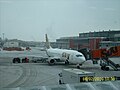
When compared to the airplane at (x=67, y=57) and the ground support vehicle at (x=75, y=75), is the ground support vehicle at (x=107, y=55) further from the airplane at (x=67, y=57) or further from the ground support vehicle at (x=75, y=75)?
the ground support vehicle at (x=75, y=75)

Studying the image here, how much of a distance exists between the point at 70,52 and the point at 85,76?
69.5 ft

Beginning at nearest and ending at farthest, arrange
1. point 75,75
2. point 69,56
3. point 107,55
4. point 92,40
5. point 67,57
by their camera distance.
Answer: point 75,75, point 107,55, point 69,56, point 67,57, point 92,40

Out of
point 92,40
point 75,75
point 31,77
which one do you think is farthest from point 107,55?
point 92,40

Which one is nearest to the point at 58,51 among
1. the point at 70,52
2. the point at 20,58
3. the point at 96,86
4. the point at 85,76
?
the point at 70,52

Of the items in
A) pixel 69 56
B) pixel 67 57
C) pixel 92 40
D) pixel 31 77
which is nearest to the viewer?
pixel 31 77

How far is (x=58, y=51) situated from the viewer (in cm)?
4288

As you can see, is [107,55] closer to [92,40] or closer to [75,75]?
[75,75]

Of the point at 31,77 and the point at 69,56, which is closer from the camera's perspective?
the point at 31,77

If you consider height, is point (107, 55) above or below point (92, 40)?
below

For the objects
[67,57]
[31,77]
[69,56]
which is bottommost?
[31,77]

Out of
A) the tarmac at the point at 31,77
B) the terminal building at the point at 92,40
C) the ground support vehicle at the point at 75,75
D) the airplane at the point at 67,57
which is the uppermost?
the terminal building at the point at 92,40

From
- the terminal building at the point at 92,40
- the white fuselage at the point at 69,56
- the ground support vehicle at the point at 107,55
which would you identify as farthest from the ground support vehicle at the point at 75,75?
the terminal building at the point at 92,40

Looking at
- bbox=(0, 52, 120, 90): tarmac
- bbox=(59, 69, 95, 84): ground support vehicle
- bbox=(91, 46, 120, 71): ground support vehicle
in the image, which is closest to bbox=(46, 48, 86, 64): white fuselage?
bbox=(91, 46, 120, 71): ground support vehicle

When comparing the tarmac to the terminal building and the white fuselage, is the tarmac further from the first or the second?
the terminal building
